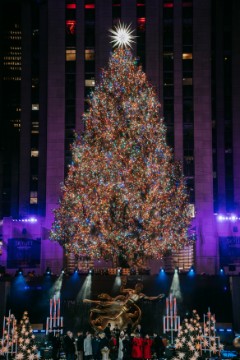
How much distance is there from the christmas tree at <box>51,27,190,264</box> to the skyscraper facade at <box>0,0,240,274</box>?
12601 mm

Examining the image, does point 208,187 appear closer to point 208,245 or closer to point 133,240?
point 208,245

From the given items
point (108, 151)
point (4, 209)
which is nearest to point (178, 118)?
point (108, 151)

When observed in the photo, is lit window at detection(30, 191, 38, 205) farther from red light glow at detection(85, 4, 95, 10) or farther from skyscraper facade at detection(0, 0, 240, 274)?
red light glow at detection(85, 4, 95, 10)

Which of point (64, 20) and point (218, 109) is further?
point (218, 109)

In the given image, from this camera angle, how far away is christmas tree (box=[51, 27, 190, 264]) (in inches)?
1981

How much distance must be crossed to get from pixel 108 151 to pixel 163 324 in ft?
47.6

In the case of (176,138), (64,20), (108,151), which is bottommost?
(108,151)

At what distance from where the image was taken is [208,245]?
2562 inches

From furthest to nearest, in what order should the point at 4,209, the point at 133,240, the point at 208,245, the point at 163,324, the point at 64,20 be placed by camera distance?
the point at 4,209 → the point at 64,20 → the point at 208,245 → the point at 133,240 → the point at 163,324

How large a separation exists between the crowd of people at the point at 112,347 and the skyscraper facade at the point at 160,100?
27858 millimetres

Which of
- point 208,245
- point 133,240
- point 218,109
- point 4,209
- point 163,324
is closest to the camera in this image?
point 163,324

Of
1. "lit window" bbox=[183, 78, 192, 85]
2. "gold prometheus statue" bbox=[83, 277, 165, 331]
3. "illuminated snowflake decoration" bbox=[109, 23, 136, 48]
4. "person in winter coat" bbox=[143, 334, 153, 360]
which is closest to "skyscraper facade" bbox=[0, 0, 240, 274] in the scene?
"lit window" bbox=[183, 78, 192, 85]

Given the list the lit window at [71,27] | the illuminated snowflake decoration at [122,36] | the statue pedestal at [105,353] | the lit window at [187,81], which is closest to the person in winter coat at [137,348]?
the statue pedestal at [105,353]

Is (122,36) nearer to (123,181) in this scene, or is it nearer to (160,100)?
(160,100)
